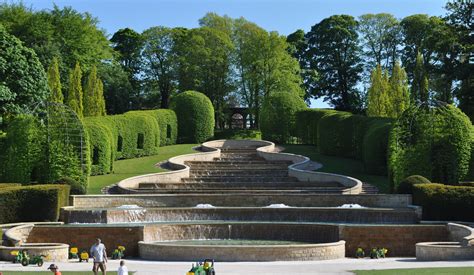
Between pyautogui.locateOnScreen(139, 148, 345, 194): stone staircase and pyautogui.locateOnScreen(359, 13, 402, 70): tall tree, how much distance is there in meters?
33.6

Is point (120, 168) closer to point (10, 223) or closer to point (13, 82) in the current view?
point (13, 82)

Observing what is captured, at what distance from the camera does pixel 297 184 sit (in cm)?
3938

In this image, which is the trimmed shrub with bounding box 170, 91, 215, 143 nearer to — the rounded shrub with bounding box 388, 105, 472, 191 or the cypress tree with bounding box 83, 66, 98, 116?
the cypress tree with bounding box 83, 66, 98, 116

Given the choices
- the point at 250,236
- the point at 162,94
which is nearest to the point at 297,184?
the point at 250,236

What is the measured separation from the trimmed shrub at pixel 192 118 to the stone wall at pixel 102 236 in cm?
3243

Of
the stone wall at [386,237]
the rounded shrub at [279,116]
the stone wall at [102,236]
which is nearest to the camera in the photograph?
the stone wall at [386,237]

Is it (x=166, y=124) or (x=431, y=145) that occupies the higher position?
(x=166, y=124)

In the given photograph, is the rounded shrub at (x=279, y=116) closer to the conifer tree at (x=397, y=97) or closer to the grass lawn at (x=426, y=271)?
the conifer tree at (x=397, y=97)

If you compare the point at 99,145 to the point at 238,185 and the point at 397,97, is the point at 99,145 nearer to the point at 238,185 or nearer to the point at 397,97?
the point at 238,185

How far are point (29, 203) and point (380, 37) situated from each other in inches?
2179

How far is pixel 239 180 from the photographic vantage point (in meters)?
41.5

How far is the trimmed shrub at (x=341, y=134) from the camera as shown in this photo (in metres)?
47.5

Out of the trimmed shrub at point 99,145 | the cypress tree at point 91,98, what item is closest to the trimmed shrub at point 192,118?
the cypress tree at point 91,98

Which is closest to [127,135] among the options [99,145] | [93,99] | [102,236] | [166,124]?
[99,145]
